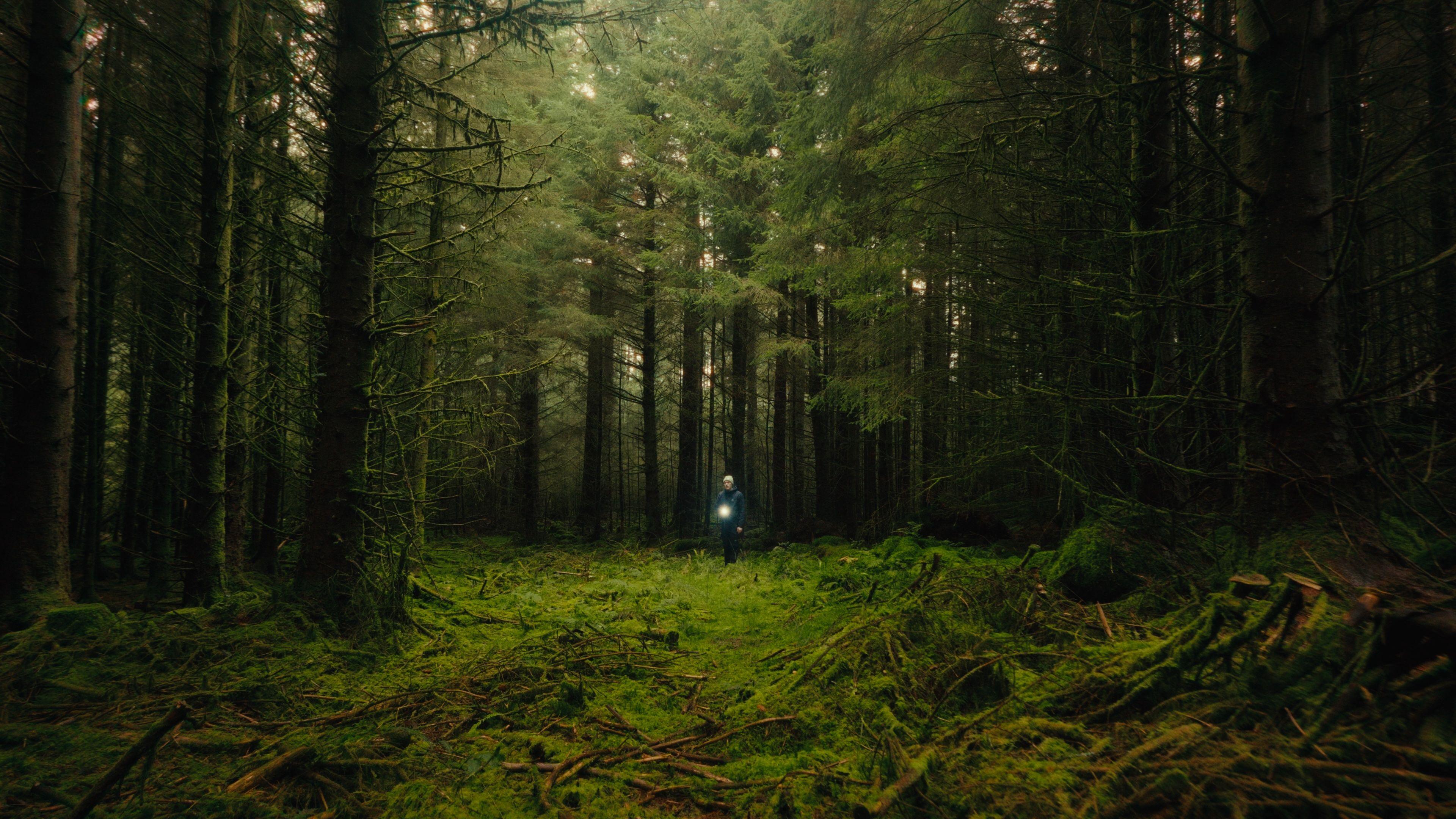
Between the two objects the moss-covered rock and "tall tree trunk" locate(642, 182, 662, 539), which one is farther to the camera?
"tall tree trunk" locate(642, 182, 662, 539)

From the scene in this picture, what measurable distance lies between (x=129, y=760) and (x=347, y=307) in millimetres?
3653

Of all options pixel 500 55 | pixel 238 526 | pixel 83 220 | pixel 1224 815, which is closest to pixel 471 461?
pixel 238 526

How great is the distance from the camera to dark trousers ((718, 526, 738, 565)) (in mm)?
10477

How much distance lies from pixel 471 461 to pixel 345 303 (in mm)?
9433

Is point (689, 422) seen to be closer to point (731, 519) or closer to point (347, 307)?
point (731, 519)

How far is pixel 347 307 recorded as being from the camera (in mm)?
4398

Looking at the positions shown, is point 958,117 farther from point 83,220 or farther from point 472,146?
point 83,220

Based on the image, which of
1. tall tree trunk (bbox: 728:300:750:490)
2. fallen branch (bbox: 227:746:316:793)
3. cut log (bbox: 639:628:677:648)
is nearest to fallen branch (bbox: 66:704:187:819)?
fallen branch (bbox: 227:746:316:793)

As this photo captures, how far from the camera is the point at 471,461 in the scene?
1302 centimetres

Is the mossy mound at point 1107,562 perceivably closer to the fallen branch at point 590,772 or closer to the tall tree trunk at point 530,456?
the fallen branch at point 590,772

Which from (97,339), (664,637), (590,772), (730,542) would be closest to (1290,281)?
(590,772)

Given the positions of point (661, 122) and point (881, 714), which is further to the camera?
point (661, 122)

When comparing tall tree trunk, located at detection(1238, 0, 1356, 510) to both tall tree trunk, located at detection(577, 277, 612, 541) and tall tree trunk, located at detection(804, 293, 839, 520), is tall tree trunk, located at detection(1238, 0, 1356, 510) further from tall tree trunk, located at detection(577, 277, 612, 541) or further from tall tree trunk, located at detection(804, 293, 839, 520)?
tall tree trunk, located at detection(577, 277, 612, 541)

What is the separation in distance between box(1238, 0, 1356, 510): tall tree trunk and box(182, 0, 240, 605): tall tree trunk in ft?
25.3
